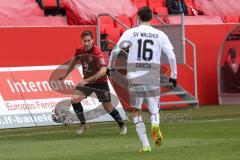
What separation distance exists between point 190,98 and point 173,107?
86cm

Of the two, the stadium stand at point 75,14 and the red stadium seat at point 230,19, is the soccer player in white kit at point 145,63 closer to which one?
the stadium stand at point 75,14

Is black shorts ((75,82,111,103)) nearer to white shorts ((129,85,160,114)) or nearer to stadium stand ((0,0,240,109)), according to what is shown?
white shorts ((129,85,160,114))

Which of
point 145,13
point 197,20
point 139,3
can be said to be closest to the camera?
point 145,13

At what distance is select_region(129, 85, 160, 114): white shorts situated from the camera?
1474 centimetres

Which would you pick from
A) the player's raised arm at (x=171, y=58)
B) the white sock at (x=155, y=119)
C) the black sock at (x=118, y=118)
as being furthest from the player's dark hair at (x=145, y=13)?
the black sock at (x=118, y=118)

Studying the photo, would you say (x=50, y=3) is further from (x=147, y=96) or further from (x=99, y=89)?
(x=147, y=96)

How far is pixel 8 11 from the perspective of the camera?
84.4ft

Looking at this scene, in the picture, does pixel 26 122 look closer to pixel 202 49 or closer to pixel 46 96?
pixel 46 96

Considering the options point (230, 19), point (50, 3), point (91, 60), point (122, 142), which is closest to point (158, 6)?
point (230, 19)

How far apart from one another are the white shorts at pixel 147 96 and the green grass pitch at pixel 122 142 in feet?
2.43

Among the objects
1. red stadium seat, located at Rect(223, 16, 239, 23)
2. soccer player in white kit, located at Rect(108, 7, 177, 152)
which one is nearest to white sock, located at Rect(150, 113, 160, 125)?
soccer player in white kit, located at Rect(108, 7, 177, 152)

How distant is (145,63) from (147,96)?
550 millimetres

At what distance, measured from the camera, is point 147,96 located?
48.4ft

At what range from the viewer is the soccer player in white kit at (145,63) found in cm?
1457
